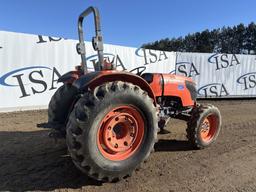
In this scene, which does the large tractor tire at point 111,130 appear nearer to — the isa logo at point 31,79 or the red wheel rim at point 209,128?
the red wheel rim at point 209,128

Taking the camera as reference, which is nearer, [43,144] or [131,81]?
[131,81]

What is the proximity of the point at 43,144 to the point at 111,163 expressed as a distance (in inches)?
94.0

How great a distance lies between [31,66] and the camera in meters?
10.2

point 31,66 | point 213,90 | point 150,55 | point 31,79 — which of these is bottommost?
point 213,90

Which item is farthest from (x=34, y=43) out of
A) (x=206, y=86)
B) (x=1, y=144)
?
(x=206, y=86)

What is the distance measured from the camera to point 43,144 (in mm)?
5621

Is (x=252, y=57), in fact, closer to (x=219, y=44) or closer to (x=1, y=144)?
(x=1, y=144)

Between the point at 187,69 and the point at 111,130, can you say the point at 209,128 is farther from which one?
the point at 187,69

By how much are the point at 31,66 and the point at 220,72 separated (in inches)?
373

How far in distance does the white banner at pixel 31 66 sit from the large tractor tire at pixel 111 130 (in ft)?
22.7

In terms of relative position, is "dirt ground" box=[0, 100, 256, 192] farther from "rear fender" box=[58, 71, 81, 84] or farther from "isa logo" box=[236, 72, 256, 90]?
"isa logo" box=[236, 72, 256, 90]

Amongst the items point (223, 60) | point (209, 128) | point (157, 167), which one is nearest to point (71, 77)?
point (157, 167)

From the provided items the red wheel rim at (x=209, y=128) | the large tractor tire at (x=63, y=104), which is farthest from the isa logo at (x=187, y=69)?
the large tractor tire at (x=63, y=104)

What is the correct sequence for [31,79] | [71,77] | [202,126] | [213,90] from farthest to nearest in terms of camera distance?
[213,90] → [31,79] → [202,126] → [71,77]
